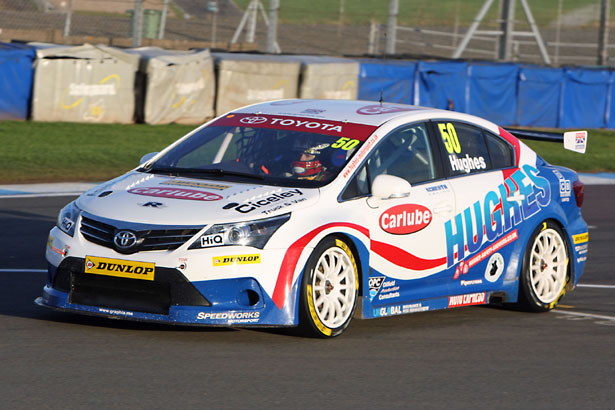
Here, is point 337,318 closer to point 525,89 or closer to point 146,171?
point 146,171

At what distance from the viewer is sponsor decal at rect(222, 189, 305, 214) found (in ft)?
23.3

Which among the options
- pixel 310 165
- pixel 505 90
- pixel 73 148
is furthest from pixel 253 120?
pixel 505 90

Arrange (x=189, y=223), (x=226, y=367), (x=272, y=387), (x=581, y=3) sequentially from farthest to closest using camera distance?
(x=581, y=3), (x=189, y=223), (x=226, y=367), (x=272, y=387)

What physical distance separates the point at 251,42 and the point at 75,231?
25.3 meters

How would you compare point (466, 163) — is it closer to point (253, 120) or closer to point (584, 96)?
point (253, 120)

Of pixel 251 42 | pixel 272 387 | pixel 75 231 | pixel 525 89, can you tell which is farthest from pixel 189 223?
pixel 251 42

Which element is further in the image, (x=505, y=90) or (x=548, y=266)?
(x=505, y=90)

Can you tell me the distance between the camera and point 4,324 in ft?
24.3

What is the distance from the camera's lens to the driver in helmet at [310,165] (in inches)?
303

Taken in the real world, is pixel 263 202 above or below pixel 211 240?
above

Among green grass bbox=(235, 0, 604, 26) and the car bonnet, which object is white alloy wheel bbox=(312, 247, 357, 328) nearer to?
the car bonnet

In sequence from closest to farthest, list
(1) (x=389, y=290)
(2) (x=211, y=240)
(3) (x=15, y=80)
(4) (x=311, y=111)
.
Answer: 1. (2) (x=211, y=240)
2. (1) (x=389, y=290)
3. (4) (x=311, y=111)
4. (3) (x=15, y=80)

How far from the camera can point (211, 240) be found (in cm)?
692

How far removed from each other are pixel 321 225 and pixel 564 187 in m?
2.78
